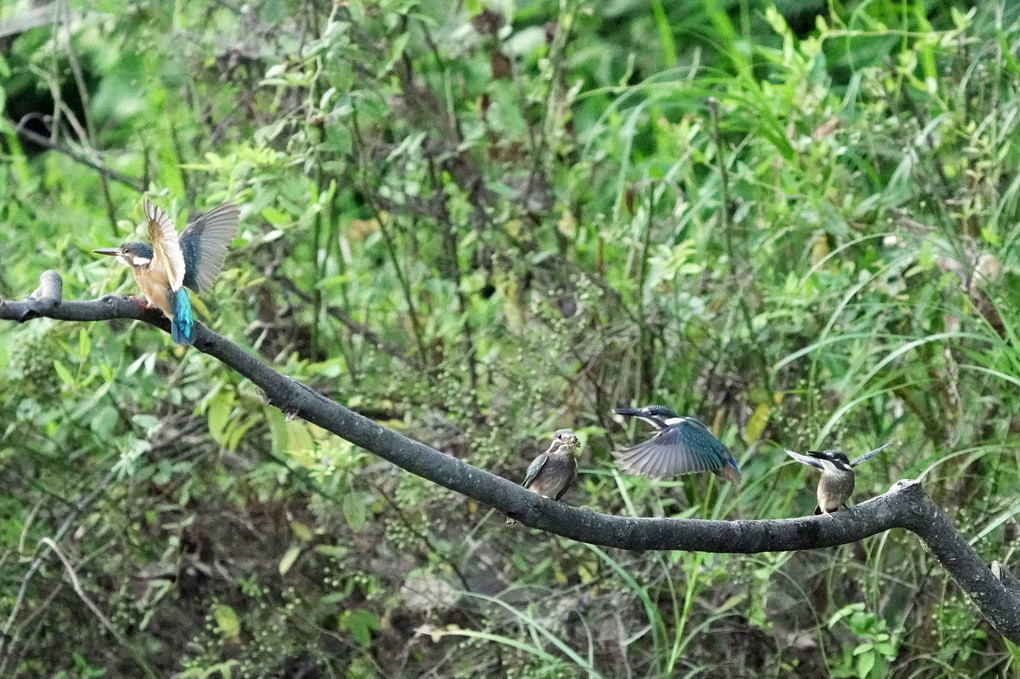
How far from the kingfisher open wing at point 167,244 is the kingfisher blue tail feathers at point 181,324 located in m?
0.02

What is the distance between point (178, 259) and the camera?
4.78 feet

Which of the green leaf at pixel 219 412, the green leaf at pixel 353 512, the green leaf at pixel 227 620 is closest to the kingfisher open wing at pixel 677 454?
the green leaf at pixel 353 512

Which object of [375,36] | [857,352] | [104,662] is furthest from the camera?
[375,36]

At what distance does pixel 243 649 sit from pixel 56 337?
2.59ft

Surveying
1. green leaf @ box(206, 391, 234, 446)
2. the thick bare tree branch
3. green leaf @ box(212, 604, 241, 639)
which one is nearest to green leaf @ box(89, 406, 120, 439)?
green leaf @ box(206, 391, 234, 446)

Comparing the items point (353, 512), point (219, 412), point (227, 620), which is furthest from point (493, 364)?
point (227, 620)

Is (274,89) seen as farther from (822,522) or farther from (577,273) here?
(822,522)

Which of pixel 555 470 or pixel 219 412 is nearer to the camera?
pixel 555 470

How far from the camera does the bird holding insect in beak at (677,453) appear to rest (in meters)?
1.73

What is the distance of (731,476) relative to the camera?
1842mm

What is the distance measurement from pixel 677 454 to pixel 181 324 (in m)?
0.73

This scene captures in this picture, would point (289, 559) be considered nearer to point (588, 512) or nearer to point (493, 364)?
point (493, 364)

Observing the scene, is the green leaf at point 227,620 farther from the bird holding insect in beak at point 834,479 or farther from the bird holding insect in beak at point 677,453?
the bird holding insect in beak at point 834,479

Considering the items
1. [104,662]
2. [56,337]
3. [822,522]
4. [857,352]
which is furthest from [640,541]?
[104,662]
